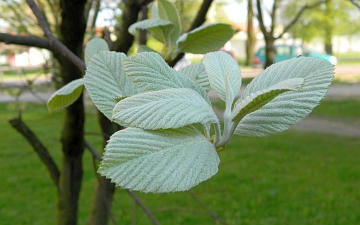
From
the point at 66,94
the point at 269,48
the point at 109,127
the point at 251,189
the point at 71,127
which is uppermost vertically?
the point at 66,94

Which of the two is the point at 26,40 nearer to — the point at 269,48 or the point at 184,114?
the point at 184,114

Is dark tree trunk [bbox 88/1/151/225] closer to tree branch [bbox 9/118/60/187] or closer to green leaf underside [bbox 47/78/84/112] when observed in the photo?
tree branch [bbox 9/118/60/187]

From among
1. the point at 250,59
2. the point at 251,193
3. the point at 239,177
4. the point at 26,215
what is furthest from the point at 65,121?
the point at 250,59

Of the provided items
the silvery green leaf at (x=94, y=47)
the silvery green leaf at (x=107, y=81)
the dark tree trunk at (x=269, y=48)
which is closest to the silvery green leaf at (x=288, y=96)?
the silvery green leaf at (x=107, y=81)

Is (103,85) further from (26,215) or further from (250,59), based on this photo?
(250,59)

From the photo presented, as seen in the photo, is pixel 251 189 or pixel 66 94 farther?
pixel 251 189

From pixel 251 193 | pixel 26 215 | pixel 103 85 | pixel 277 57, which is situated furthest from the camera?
pixel 277 57

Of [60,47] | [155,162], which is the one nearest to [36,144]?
[60,47]
